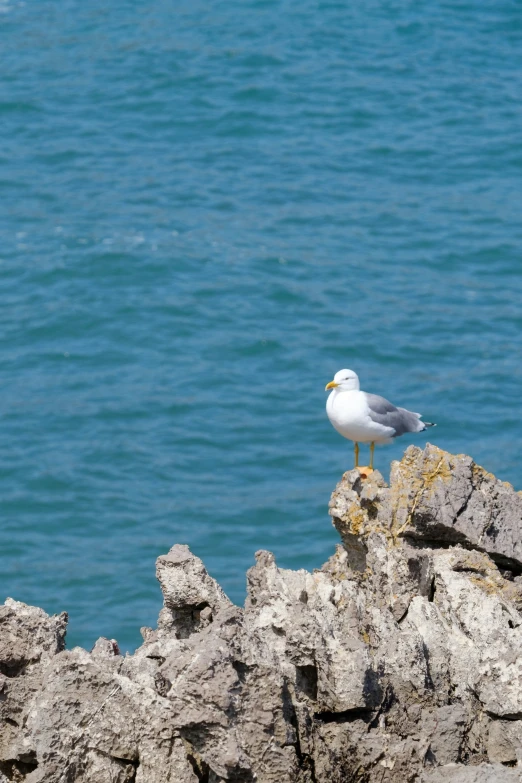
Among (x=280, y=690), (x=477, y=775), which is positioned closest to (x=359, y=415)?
(x=280, y=690)

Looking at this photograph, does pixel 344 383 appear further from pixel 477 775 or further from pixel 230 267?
pixel 230 267

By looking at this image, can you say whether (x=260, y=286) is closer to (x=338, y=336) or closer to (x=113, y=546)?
(x=338, y=336)

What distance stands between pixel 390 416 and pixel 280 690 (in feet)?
24.6

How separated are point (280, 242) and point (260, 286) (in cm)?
195

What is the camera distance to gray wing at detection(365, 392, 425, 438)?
44.5 ft

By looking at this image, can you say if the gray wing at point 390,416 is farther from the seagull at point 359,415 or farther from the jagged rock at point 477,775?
the jagged rock at point 477,775

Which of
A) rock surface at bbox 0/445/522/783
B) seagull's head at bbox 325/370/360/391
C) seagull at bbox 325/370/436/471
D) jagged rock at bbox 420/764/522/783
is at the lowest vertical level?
jagged rock at bbox 420/764/522/783

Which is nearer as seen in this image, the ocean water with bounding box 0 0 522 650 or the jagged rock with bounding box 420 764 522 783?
the jagged rock with bounding box 420 764 522 783

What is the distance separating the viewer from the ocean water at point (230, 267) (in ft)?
84.4

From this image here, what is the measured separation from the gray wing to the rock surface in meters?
5.47

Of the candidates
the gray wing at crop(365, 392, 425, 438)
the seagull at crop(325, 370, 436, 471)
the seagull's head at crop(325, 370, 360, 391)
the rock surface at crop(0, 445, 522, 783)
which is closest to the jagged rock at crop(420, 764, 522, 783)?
the rock surface at crop(0, 445, 522, 783)

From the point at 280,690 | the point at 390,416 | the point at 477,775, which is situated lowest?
the point at 477,775

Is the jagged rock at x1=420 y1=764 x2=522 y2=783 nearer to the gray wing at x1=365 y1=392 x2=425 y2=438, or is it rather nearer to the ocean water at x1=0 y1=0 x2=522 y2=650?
the gray wing at x1=365 y1=392 x2=425 y2=438

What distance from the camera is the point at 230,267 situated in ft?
108
